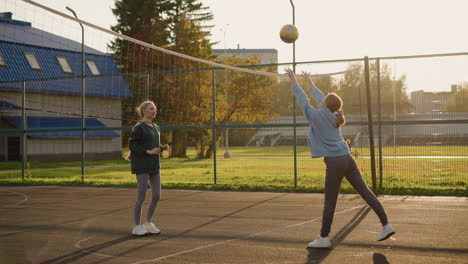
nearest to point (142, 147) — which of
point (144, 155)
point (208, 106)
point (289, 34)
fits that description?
point (144, 155)

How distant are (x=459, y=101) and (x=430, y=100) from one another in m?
0.63

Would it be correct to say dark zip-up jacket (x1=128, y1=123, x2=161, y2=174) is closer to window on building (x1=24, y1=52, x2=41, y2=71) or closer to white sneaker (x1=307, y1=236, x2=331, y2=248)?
white sneaker (x1=307, y1=236, x2=331, y2=248)

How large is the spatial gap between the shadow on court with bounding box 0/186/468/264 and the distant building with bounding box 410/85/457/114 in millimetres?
2225

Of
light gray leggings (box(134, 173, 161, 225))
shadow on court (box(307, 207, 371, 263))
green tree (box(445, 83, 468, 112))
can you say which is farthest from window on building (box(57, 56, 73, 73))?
light gray leggings (box(134, 173, 161, 225))

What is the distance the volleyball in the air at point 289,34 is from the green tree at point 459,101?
4051mm

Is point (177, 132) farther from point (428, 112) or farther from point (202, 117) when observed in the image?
point (428, 112)

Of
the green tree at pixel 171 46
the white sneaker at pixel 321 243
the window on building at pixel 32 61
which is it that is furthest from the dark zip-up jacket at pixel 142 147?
the window on building at pixel 32 61

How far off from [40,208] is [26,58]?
909 inches

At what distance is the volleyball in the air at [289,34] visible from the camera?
34.8 feet

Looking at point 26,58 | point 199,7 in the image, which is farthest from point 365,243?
point 199,7

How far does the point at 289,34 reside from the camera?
10.6 meters

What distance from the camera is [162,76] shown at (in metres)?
17.8

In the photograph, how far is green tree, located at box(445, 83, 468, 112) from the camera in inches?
450

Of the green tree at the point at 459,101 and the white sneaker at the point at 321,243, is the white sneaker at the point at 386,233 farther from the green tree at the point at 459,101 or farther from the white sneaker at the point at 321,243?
the green tree at the point at 459,101
